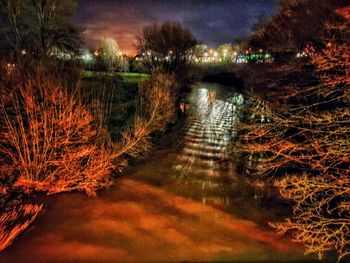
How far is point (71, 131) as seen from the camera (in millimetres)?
9992

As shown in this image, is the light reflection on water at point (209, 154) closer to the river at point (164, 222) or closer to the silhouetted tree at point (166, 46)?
the river at point (164, 222)

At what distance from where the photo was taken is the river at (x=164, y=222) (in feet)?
28.5

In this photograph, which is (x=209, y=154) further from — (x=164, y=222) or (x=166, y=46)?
(x=166, y=46)

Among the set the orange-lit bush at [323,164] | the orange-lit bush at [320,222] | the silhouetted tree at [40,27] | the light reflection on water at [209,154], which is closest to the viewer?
the orange-lit bush at [320,222]

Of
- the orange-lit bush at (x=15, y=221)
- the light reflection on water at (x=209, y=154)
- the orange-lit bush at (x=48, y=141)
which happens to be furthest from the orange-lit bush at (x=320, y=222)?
the orange-lit bush at (x=15, y=221)

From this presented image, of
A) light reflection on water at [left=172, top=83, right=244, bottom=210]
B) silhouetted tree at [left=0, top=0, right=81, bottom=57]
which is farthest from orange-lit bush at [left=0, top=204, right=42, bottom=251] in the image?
silhouetted tree at [left=0, top=0, right=81, bottom=57]

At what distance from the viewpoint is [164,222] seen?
1012 cm

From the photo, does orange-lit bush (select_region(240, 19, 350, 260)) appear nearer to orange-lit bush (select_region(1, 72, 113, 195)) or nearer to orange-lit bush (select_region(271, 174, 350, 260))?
orange-lit bush (select_region(271, 174, 350, 260))

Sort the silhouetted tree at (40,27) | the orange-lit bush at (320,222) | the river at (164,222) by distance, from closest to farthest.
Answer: the orange-lit bush at (320,222)
the river at (164,222)
the silhouetted tree at (40,27)

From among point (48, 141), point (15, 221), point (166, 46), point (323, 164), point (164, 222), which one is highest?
point (166, 46)

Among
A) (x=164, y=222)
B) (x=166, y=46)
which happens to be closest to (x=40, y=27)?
(x=166, y=46)

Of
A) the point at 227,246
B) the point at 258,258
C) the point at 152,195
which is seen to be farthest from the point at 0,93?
the point at 258,258

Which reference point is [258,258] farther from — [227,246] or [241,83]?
[241,83]

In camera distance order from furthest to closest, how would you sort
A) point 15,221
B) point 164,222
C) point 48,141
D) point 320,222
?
point 164,222 < point 48,141 < point 15,221 < point 320,222
